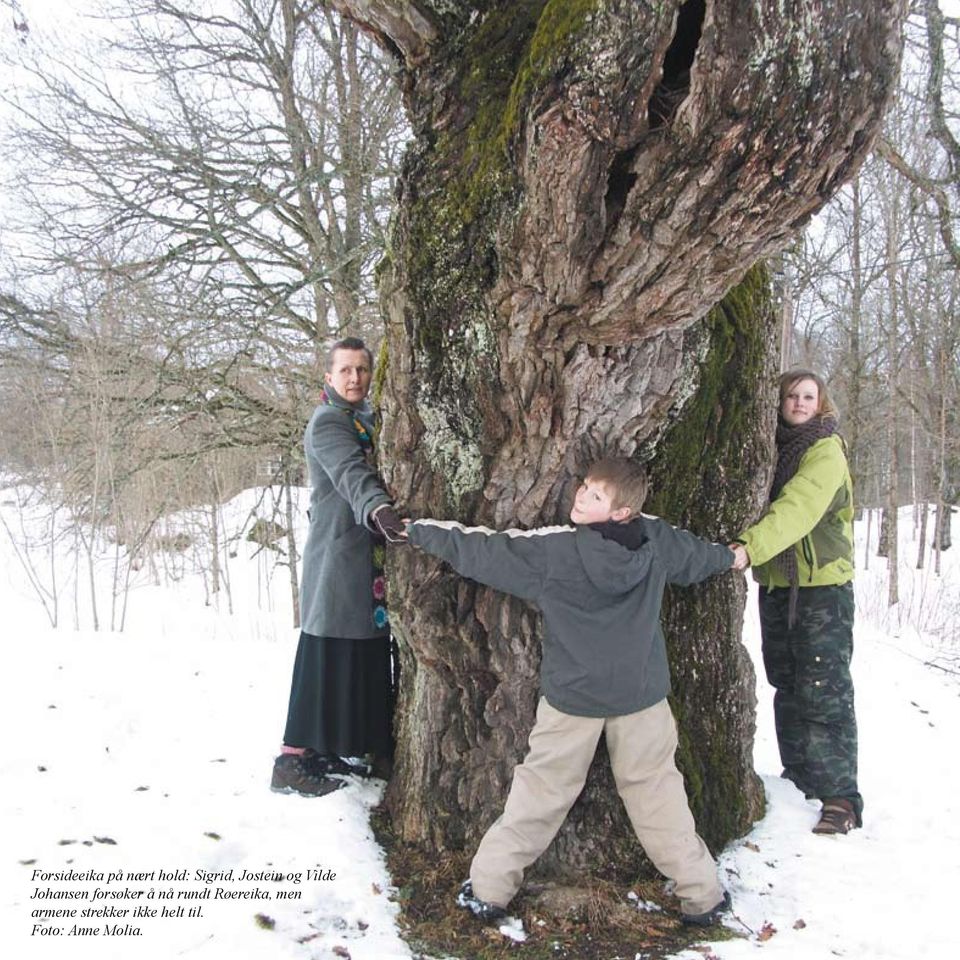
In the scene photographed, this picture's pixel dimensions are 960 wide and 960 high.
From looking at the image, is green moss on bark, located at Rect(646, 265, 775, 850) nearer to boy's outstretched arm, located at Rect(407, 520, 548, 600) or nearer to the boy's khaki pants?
the boy's khaki pants

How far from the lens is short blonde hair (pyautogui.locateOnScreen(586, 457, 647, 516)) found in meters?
2.53

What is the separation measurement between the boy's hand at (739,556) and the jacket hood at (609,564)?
54 centimetres

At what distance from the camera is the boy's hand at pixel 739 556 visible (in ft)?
9.50

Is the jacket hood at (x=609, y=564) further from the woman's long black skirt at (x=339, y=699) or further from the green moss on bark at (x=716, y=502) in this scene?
the woman's long black skirt at (x=339, y=699)

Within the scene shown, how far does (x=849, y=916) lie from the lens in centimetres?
256

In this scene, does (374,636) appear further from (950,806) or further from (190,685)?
(950,806)

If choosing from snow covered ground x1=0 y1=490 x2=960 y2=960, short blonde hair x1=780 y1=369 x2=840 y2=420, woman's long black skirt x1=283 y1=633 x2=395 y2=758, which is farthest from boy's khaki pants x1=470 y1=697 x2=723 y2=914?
short blonde hair x1=780 y1=369 x2=840 y2=420

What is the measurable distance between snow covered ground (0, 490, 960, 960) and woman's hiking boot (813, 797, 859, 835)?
5 centimetres

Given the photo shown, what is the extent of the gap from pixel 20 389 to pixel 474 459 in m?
6.99

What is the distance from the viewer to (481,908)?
8.43 feet

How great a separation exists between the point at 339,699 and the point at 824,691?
2165 millimetres

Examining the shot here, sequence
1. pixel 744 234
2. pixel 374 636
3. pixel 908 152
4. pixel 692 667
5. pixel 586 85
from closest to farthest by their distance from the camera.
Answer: pixel 586 85, pixel 744 234, pixel 692 667, pixel 374 636, pixel 908 152

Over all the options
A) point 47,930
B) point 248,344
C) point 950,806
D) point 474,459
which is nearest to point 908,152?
point 248,344

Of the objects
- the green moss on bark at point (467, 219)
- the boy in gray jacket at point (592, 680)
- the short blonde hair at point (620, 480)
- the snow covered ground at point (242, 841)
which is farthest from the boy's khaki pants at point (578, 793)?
the green moss on bark at point (467, 219)
